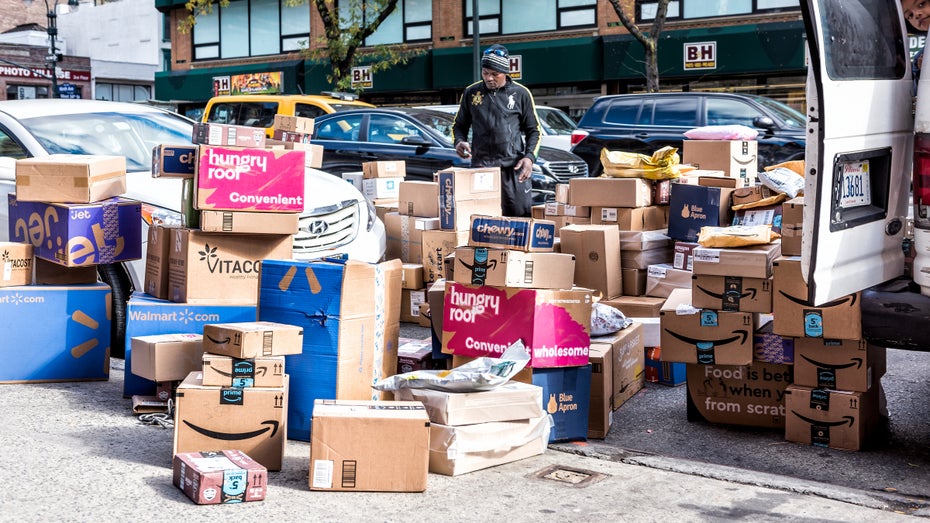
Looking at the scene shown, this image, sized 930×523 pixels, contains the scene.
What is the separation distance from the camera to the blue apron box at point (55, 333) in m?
6.31

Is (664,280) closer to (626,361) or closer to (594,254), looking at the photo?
(594,254)

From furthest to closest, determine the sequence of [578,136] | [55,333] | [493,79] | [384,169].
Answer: [578,136], [384,169], [493,79], [55,333]

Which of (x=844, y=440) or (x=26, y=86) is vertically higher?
(x=26, y=86)

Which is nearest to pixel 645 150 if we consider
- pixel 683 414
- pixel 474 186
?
pixel 474 186

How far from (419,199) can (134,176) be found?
256 centimetres

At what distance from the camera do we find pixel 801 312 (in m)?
5.34

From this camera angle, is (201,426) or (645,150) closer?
(201,426)

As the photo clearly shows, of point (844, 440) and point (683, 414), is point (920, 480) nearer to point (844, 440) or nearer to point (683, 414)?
point (844, 440)

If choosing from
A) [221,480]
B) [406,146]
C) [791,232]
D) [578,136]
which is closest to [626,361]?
[791,232]

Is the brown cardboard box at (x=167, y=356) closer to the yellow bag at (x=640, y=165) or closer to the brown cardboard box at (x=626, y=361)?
the brown cardboard box at (x=626, y=361)

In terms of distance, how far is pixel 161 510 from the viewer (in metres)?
4.22

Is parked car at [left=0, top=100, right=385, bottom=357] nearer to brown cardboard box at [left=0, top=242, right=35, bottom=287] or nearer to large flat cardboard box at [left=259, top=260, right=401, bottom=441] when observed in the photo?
brown cardboard box at [left=0, top=242, right=35, bottom=287]

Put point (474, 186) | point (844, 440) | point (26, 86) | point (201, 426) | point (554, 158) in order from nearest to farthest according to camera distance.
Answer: point (201, 426) → point (844, 440) → point (474, 186) → point (554, 158) → point (26, 86)

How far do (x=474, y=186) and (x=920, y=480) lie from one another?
4.62 metres
